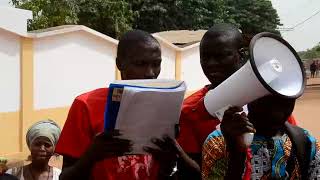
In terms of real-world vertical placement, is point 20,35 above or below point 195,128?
below

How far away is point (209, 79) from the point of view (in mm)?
2094

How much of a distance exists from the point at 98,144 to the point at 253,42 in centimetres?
61

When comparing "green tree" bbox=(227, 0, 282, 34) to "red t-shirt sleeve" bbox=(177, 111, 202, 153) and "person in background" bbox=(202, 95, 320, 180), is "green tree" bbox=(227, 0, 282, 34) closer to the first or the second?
"red t-shirt sleeve" bbox=(177, 111, 202, 153)

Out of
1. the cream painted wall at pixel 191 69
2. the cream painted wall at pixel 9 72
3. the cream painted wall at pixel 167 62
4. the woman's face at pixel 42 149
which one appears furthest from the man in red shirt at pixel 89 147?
the cream painted wall at pixel 191 69

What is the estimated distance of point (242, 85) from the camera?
1507 millimetres

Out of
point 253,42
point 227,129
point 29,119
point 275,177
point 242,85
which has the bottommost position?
point 29,119

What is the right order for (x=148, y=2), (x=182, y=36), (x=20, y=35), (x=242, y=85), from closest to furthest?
(x=242, y=85)
(x=20, y=35)
(x=182, y=36)
(x=148, y=2)

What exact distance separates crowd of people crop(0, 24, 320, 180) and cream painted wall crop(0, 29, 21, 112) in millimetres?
5129

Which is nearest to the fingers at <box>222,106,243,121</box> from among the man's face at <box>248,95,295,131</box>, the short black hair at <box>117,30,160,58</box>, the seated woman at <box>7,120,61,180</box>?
the man's face at <box>248,95,295,131</box>

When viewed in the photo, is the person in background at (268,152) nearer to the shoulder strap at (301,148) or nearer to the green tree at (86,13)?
the shoulder strap at (301,148)

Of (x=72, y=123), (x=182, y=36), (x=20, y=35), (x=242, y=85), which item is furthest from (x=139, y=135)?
(x=182, y=36)

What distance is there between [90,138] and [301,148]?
29.9 inches

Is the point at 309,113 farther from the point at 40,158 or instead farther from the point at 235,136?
the point at 235,136

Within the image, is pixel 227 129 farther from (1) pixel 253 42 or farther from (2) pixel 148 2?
(2) pixel 148 2
